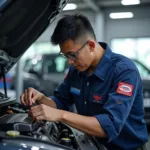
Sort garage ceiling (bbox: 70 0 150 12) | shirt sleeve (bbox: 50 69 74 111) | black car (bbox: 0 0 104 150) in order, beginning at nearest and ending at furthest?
black car (bbox: 0 0 104 150)
shirt sleeve (bbox: 50 69 74 111)
garage ceiling (bbox: 70 0 150 12)

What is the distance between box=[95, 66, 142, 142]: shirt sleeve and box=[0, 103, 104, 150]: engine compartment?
0.58ft

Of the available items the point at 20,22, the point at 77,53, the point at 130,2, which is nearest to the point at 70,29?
the point at 77,53

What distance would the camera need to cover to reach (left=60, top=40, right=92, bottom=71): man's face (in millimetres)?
1937

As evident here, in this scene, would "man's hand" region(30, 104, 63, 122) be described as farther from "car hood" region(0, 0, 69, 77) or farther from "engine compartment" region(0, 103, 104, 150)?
"car hood" region(0, 0, 69, 77)

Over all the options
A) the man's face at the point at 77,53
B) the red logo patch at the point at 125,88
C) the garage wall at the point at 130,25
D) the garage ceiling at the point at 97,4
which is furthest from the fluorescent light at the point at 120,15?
the red logo patch at the point at 125,88

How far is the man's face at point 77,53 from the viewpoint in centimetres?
194

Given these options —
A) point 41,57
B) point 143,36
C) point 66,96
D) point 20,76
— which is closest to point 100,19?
point 143,36

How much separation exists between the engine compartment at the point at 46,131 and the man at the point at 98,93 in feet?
0.24

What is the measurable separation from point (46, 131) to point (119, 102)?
0.44 meters

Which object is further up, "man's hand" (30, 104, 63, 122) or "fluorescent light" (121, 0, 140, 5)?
"fluorescent light" (121, 0, 140, 5)

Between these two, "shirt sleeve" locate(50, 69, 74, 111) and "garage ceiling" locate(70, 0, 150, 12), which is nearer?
"shirt sleeve" locate(50, 69, 74, 111)

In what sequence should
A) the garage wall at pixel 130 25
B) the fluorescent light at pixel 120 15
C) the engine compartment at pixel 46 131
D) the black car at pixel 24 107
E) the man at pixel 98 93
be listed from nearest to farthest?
the black car at pixel 24 107 → the engine compartment at pixel 46 131 → the man at pixel 98 93 → the garage wall at pixel 130 25 → the fluorescent light at pixel 120 15

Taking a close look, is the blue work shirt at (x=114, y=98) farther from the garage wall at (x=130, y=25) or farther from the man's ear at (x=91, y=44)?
the garage wall at (x=130, y=25)

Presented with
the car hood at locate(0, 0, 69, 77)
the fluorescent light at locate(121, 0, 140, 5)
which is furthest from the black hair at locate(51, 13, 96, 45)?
the fluorescent light at locate(121, 0, 140, 5)
